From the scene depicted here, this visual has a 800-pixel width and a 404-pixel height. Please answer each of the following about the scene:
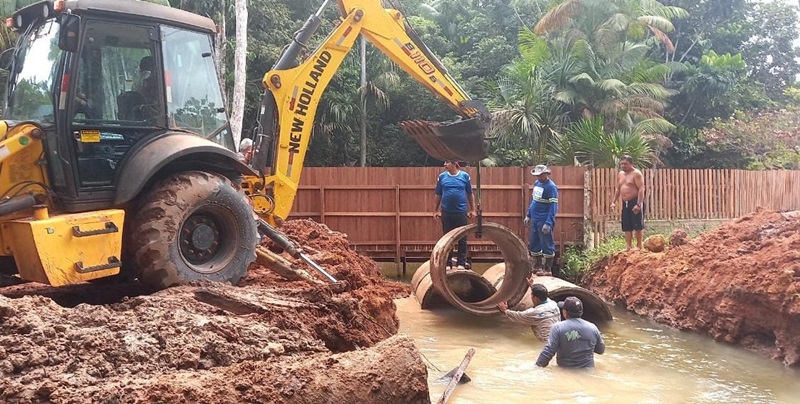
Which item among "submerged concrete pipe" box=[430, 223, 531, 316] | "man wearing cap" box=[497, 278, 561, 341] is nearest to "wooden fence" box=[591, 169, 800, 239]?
"submerged concrete pipe" box=[430, 223, 531, 316]

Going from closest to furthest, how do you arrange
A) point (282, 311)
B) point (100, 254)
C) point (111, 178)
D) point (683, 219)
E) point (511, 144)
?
point (282, 311) < point (100, 254) < point (111, 178) < point (683, 219) < point (511, 144)

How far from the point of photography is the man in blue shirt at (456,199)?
33.8 ft

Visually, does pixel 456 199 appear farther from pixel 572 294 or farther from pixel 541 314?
pixel 541 314

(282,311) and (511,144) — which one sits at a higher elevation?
(511,144)

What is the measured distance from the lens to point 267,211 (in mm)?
7297

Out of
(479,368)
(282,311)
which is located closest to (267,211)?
(479,368)

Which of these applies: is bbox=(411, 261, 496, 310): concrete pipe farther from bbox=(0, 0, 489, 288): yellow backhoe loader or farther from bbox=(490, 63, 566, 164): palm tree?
bbox=(490, 63, 566, 164): palm tree

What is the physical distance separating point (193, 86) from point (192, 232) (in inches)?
51.3

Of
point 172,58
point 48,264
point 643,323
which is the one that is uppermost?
point 172,58

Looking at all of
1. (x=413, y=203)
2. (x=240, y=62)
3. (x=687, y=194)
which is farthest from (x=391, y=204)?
(x=687, y=194)

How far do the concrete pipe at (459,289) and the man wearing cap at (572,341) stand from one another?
116 inches

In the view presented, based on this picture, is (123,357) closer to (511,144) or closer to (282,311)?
(282,311)

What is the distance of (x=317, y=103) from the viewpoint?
793 centimetres

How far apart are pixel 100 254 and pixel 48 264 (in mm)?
344
